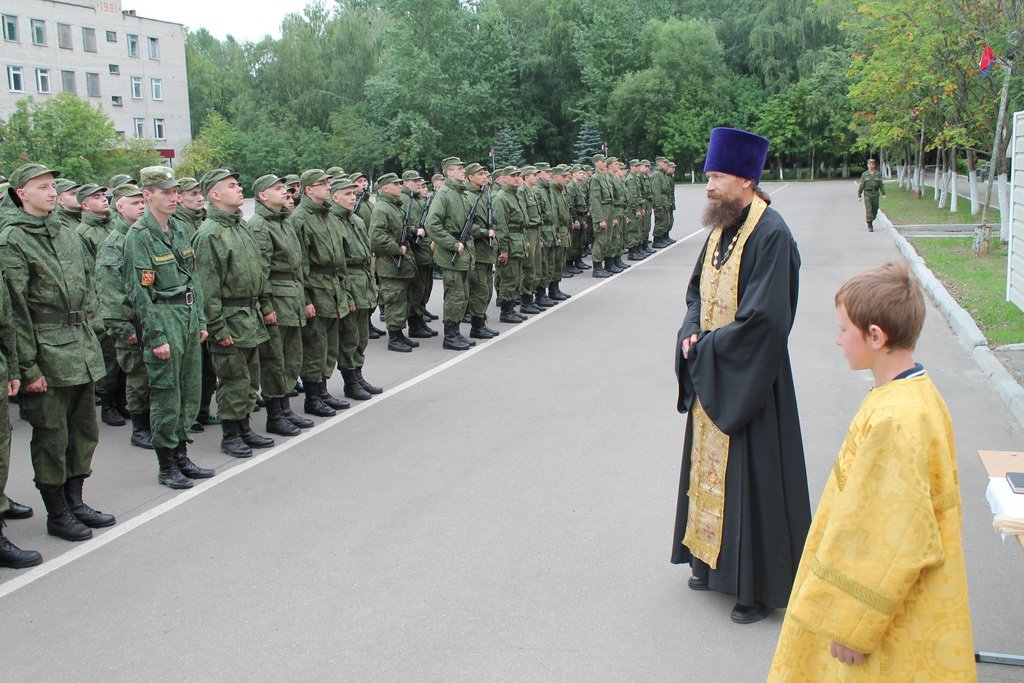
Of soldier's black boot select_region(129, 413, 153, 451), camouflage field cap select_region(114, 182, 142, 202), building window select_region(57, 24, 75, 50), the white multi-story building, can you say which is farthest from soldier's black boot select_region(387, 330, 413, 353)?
building window select_region(57, 24, 75, 50)

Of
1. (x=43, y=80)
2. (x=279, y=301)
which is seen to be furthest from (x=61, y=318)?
(x=43, y=80)

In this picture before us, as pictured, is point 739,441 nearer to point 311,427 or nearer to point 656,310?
point 311,427

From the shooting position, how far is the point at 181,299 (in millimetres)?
6523

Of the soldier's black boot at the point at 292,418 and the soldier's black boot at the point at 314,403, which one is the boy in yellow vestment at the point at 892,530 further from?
the soldier's black boot at the point at 314,403

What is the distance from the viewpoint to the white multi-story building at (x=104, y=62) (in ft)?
201

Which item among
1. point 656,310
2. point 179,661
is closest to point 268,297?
point 179,661

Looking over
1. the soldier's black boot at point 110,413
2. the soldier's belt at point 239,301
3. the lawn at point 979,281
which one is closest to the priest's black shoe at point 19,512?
the soldier's belt at point 239,301

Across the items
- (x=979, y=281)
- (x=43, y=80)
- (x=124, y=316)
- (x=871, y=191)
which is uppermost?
(x=43, y=80)

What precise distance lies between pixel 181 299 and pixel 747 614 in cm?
431

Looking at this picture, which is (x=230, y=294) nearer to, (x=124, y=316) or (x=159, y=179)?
(x=124, y=316)

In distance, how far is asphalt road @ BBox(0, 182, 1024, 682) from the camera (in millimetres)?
4125

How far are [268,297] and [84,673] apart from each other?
386cm

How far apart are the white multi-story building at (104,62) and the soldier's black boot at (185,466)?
205 feet

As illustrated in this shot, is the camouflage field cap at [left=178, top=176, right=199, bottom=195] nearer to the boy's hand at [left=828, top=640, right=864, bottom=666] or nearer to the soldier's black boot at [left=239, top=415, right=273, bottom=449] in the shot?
the soldier's black boot at [left=239, top=415, right=273, bottom=449]
